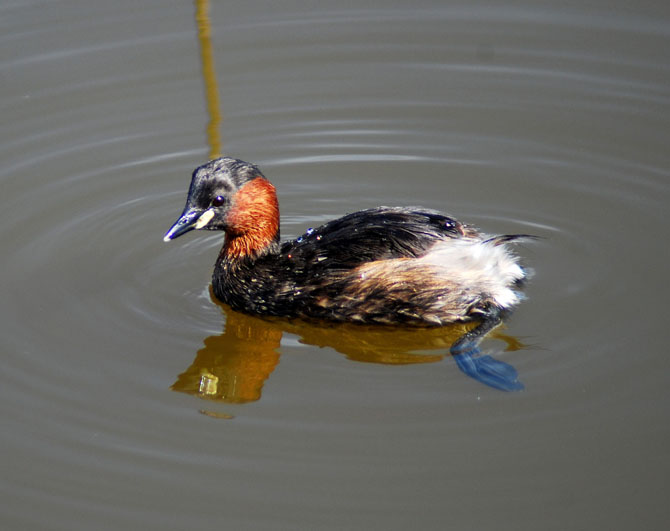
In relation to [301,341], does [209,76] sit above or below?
above

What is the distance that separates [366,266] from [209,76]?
3304mm

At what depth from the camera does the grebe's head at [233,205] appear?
5078 millimetres

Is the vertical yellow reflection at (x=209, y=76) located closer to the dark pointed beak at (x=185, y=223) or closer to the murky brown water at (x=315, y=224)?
the murky brown water at (x=315, y=224)

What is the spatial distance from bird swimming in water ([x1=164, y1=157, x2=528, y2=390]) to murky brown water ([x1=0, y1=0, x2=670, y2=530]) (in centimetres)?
13

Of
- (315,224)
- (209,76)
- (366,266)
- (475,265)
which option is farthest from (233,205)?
(209,76)

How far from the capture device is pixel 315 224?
6008 mm

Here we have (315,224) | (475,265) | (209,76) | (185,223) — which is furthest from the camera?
(209,76)

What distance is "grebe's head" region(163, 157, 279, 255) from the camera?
5.08 meters

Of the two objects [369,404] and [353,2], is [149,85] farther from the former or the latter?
[369,404]

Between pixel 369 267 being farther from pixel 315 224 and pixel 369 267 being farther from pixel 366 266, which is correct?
pixel 315 224

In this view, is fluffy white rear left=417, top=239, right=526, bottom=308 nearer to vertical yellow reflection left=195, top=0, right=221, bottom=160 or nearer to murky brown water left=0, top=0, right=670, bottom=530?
murky brown water left=0, top=0, right=670, bottom=530

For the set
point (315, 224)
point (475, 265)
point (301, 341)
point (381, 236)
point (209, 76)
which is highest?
point (209, 76)

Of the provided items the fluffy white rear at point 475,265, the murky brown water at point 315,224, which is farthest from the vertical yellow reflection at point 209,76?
the fluffy white rear at point 475,265

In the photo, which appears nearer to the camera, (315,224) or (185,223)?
(185,223)
